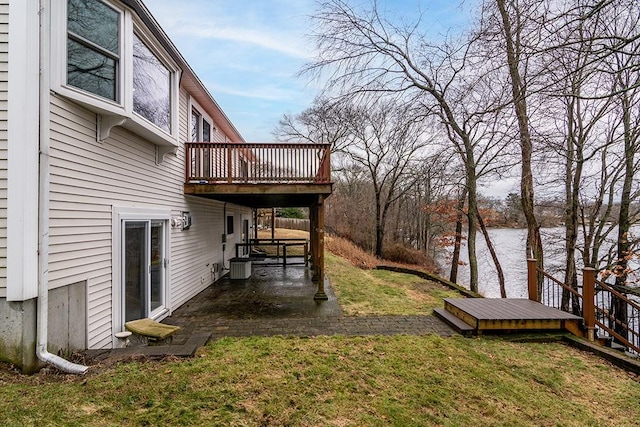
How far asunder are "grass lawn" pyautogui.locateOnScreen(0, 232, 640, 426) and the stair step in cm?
41

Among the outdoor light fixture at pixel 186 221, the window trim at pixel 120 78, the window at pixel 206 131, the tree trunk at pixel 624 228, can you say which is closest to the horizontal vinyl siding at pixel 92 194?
the window trim at pixel 120 78

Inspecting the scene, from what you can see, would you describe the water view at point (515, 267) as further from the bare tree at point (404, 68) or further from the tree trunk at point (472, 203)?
the bare tree at point (404, 68)

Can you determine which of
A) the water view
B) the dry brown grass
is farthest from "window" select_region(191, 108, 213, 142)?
the water view

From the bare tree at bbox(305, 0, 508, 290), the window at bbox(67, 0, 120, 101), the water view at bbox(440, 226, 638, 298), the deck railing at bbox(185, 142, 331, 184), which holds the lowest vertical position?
the water view at bbox(440, 226, 638, 298)

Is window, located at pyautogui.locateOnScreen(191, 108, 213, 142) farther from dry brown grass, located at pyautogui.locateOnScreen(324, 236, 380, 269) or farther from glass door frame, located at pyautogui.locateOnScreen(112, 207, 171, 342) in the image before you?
dry brown grass, located at pyautogui.locateOnScreen(324, 236, 380, 269)

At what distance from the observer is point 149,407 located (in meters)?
2.67

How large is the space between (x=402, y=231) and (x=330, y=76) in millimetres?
14219

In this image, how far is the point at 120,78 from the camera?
3.91m

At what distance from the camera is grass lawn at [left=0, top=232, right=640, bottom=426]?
8.64 ft

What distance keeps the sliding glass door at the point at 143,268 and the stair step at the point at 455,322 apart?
5.21m

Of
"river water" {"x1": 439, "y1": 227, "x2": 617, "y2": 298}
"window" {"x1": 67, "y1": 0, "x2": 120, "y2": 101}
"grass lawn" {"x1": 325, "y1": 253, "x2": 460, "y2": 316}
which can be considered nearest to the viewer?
"window" {"x1": 67, "y1": 0, "x2": 120, "y2": 101}

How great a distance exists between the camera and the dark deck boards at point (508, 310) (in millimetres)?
5000

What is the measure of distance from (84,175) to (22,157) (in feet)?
2.51

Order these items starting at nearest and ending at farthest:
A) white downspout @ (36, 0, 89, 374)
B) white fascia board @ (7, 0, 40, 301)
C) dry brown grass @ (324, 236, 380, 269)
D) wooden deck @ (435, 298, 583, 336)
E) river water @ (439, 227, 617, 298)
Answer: white fascia board @ (7, 0, 40, 301) < white downspout @ (36, 0, 89, 374) < wooden deck @ (435, 298, 583, 336) < river water @ (439, 227, 617, 298) < dry brown grass @ (324, 236, 380, 269)
